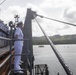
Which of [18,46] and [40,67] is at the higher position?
[18,46]

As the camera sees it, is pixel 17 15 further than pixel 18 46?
Yes

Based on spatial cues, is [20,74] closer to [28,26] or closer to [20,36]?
[20,36]

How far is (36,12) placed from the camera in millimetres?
9602

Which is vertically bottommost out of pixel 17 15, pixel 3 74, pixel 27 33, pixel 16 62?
pixel 3 74

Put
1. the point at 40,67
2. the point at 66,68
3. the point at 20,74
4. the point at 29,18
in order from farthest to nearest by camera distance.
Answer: the point at 40,67 < the point at 29,18 < the point at 20,74 < the point at 66,68

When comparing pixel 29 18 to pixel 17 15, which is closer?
pixel 29 18

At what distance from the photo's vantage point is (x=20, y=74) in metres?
5.55

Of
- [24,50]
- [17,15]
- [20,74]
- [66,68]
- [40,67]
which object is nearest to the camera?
[66,68]

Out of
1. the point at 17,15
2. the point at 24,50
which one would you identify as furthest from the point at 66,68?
the point at 17,15

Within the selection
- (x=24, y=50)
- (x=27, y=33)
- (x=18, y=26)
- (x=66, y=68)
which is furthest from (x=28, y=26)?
(x=66, y=68)

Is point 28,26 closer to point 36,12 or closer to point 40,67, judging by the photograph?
point 36,12

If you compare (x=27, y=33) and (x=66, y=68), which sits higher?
(x=27, y=33)

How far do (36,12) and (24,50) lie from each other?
2.09 metres

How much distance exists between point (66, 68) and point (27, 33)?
7.82m
